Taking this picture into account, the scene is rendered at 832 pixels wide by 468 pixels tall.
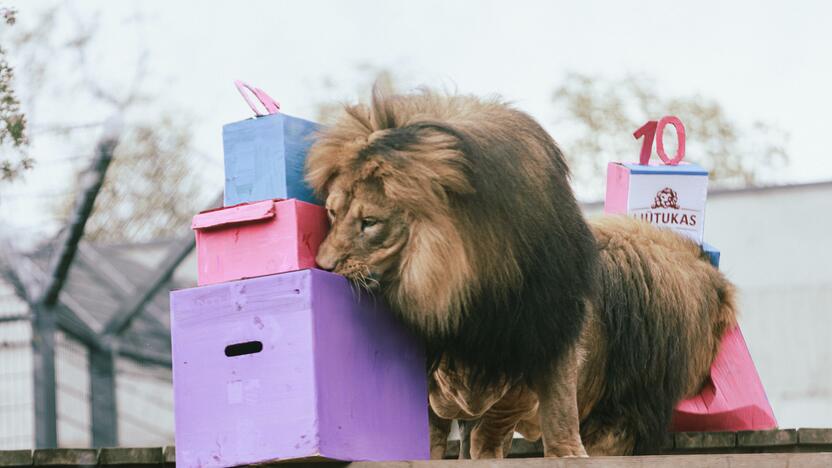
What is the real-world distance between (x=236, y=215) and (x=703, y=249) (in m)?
1.83

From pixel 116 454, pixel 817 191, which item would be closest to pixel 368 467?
pixel 116 454

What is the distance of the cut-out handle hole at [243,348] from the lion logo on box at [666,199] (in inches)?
64.9

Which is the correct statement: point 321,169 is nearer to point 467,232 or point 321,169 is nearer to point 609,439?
point 467,232

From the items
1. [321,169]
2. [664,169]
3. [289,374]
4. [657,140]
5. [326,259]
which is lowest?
[289,374]

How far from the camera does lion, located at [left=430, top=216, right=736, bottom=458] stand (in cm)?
402

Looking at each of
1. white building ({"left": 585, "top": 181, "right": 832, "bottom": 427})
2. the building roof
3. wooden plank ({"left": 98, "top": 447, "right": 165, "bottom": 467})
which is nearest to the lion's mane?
wooden plank ({"left": 98, "top": 447, "right": 165, "bottom": 467})

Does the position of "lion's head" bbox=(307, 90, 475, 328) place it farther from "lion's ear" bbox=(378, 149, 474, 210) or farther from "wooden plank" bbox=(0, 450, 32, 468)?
"wooden plank" bbox=(0, 450, 32, 468)

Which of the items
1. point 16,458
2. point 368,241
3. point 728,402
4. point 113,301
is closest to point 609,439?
point 728,402

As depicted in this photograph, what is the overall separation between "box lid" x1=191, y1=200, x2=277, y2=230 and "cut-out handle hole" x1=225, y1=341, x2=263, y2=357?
0.27m

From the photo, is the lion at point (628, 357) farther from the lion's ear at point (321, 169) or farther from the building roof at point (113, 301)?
the building roof at point (113, 301)

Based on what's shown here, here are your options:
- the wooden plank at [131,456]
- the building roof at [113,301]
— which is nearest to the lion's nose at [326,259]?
the wooden plank at [131,456]

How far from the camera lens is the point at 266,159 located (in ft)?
11.1

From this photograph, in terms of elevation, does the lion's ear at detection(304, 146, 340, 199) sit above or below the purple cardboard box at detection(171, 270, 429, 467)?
above

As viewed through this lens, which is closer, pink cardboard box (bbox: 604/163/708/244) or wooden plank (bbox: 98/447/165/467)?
wooden plank (bbox: 98/447/165/467)
